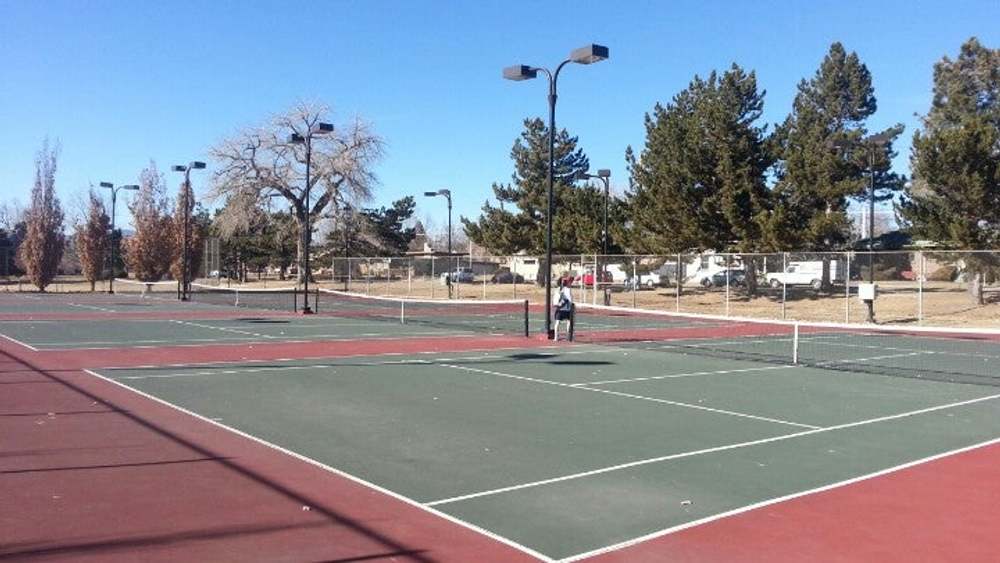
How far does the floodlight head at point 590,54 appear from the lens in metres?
20.1

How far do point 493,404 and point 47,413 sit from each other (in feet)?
18.9

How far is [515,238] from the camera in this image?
55281 mm

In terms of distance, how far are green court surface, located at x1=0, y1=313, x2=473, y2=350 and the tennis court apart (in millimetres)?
318

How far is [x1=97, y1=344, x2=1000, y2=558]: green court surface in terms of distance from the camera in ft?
23.1

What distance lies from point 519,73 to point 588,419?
12.8 metres

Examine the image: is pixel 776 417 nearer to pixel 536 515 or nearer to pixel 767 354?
pixel 536 515

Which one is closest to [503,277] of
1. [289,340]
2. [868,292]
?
[868,292]

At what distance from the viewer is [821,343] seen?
82.1 feet

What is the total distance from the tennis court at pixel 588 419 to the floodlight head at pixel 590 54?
699 centimetres

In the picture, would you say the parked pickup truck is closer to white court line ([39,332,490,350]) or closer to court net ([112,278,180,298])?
white court line ([39,332,490,350])

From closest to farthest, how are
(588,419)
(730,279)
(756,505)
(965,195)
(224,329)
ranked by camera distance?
(756,505) < (588,419) < (224,329) < (965,195) < (730,279)

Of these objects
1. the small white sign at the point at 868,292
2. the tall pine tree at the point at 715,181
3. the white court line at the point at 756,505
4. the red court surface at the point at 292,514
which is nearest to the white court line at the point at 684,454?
the red court surface at the point at 292,514

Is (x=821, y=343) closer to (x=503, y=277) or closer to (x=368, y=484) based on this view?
(x=368, y=484)

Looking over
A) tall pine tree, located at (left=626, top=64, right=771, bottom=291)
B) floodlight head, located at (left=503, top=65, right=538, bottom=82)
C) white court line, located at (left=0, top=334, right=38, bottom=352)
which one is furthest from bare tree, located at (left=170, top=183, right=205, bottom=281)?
floodlight head, located at (left=503, top=65, right=538, bottom=82)
